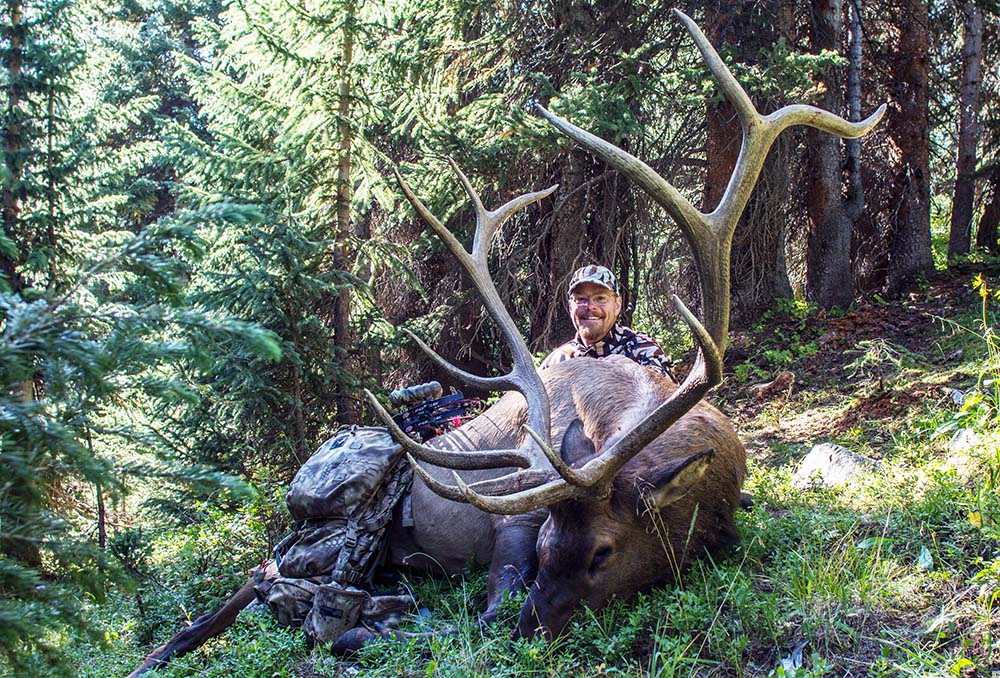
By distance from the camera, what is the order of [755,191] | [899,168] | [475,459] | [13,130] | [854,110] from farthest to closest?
[899,168], [755,191], [854,110], [13,130], [475,459]

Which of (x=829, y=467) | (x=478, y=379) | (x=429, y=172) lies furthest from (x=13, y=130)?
(x=829, y=467)

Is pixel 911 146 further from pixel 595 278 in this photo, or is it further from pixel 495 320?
pixel 495 320

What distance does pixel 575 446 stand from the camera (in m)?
4.30

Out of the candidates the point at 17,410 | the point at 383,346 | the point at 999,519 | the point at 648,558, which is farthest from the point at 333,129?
the point at 999,519

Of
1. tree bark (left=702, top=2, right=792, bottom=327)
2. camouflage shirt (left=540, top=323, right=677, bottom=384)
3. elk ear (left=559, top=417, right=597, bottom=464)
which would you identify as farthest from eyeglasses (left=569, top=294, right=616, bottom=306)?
tree bark (left=702, top=2, right=792, bottom=327)

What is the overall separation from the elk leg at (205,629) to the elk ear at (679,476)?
2.26 metres

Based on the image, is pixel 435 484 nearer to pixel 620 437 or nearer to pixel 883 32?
pixel 620 437

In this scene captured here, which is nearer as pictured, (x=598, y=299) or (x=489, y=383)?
(x=489, y=383)

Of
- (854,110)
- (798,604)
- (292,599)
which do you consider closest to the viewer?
(798,604)

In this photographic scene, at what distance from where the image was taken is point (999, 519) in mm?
3818

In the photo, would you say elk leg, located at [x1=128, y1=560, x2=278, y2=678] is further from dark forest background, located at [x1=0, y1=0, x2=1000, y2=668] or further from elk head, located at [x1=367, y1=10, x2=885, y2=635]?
elk head, located at [x1=367, y1=10, x2=885, y2=635]

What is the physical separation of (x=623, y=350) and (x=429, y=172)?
129 inches

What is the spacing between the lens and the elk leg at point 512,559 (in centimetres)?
430

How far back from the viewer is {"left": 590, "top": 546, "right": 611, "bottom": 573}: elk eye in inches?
157
